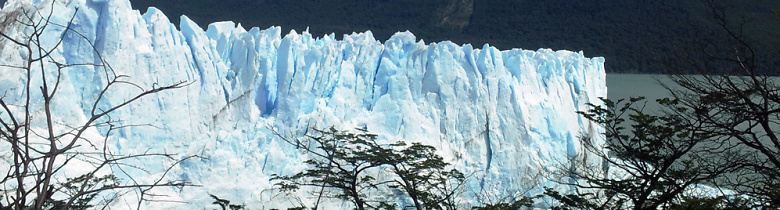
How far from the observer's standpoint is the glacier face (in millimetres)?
7738

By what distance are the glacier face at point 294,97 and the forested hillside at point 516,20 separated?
50.5 ft

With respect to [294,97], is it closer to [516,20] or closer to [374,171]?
[374,171]

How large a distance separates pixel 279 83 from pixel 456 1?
940 inches

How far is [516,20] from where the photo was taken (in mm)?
30328

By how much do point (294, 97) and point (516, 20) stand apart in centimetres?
Result: 2340

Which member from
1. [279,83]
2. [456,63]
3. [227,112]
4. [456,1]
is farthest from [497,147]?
[456,1]

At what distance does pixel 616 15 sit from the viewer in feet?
94.0

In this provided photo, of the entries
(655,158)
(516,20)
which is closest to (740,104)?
(655,158)

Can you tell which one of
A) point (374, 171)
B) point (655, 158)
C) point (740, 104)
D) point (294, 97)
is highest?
point (294, 97)

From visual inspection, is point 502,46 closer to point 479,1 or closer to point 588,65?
point 479,1

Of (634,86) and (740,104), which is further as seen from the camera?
(634,86)

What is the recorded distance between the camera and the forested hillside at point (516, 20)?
25062 mm

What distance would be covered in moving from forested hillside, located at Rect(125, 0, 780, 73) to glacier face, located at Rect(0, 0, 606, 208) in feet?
50.5

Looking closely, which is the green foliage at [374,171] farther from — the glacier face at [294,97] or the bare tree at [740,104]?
the bare tree at [740,104]
